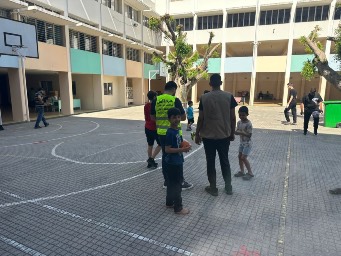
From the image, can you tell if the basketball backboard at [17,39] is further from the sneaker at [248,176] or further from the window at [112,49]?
the sneaker at [248,176]

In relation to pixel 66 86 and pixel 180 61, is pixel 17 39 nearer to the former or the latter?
pixel 66 86

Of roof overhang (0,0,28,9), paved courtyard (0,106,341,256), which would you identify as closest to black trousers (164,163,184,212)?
paved courtyard (0,106,341,256)

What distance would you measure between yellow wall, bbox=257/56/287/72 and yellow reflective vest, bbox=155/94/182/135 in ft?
81.3

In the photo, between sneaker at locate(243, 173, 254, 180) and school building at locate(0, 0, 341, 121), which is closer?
sneaker at locate(243, 173, 254, 180)

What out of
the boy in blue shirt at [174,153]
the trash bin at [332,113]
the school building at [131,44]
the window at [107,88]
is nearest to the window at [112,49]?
the school building at [131,44]

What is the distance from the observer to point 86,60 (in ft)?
62.2

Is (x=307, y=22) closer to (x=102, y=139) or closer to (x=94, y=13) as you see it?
(x=94, y=13)

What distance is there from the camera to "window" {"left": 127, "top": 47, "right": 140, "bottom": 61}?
1014 inches

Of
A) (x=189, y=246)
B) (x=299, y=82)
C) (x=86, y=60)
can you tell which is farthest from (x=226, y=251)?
(x=299, y=82)

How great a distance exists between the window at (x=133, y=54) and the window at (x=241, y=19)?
10.6 metres

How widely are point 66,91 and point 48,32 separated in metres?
3.97

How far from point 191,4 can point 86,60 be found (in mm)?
16047

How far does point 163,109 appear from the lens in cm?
484

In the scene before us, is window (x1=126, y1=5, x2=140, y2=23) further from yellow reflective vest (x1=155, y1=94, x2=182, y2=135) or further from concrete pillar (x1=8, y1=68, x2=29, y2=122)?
yellow reflective vest (x1=155, y1=94, x2=182, y2=135)
